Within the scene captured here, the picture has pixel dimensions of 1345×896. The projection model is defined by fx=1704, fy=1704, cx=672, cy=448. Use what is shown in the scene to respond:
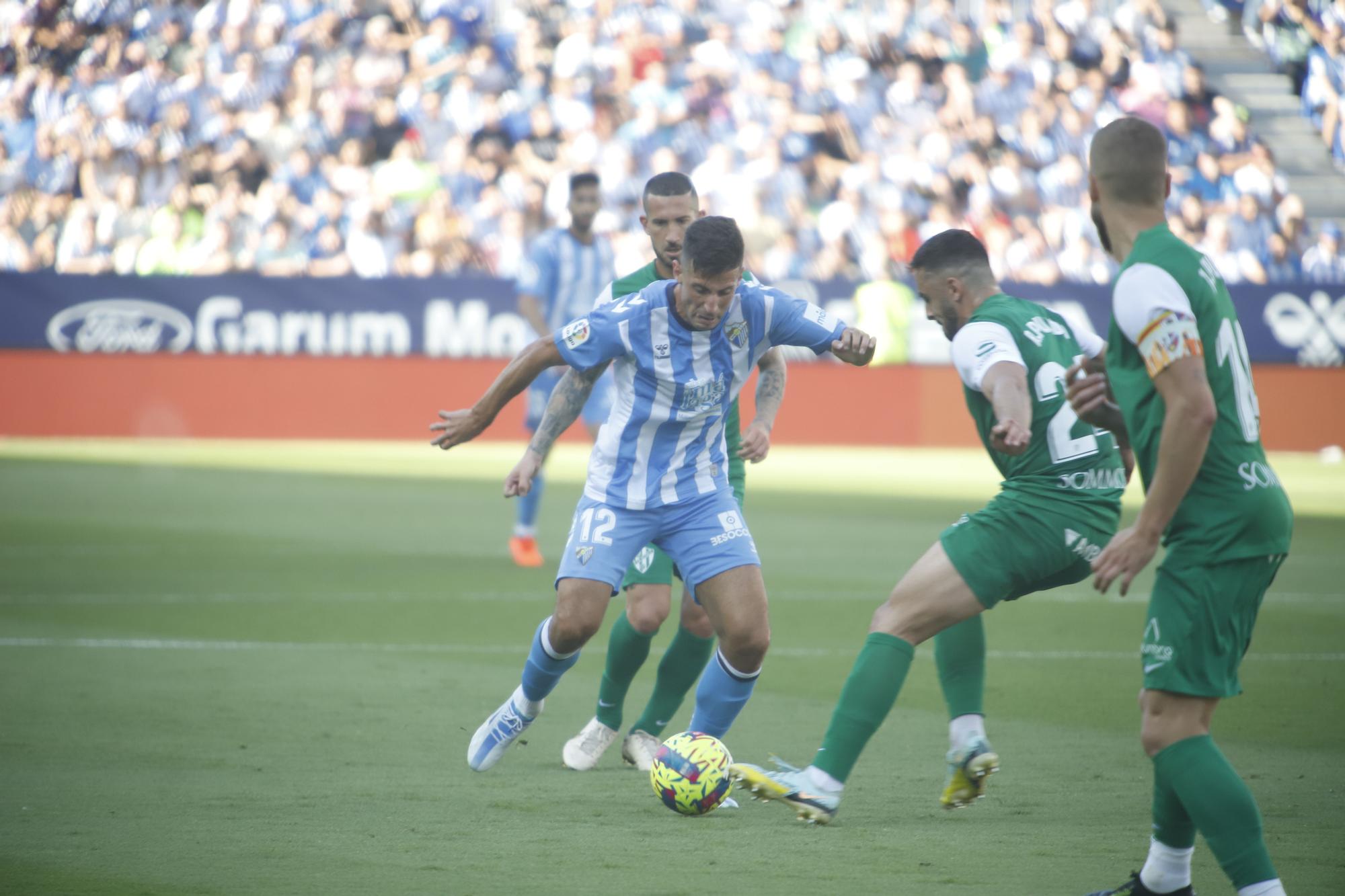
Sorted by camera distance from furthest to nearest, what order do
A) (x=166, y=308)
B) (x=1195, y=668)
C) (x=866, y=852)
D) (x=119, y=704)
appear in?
(x=166, y=308) → (x=119, y=704) → (x=866, y=852) → (x=1195, y=668)

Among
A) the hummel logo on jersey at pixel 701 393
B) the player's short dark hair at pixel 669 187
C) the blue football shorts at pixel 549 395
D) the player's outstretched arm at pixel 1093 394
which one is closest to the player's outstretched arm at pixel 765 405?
the hummel logo on jersey at pixel 701 393

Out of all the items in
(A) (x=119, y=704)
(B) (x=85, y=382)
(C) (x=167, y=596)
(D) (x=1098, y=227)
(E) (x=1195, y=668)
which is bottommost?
(B) (x=85, y=382)

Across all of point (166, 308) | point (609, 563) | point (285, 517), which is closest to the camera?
point (609, 563)

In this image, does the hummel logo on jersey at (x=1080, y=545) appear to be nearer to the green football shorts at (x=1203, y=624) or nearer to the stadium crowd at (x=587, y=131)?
the green football shorts at (x=1203, y=624)

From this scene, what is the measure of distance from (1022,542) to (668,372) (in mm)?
1331

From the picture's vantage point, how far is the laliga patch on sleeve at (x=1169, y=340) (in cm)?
390

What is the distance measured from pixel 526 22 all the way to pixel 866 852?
2166 centimetres

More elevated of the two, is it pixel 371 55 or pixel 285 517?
pixel 371 55

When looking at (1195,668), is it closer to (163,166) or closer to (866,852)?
(866,852)

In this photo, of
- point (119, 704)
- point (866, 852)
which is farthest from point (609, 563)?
point (119, 704)

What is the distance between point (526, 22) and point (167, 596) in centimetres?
1641

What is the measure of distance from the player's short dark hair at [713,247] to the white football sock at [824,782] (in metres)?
1.62

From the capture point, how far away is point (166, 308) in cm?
2086

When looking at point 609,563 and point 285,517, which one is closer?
point 609,563
